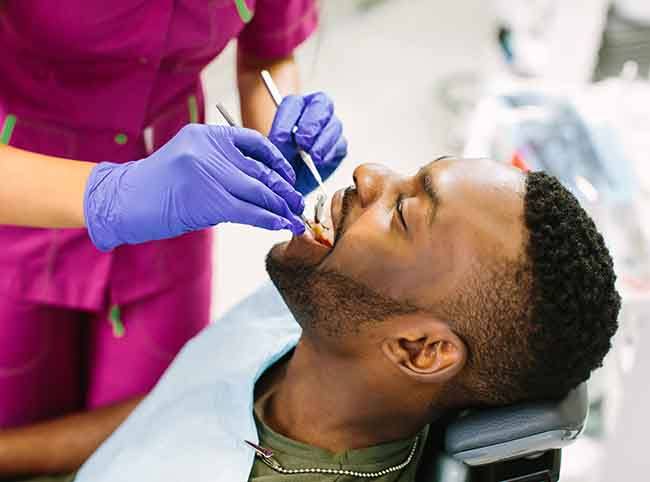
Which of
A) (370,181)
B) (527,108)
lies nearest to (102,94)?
(370,181)

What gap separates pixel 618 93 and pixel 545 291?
1.18 meters

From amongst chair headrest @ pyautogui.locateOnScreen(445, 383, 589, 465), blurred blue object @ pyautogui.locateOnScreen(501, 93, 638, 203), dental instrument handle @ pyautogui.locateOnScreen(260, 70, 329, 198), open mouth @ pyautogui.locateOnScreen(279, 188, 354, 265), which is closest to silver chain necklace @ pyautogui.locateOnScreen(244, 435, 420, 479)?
chair headrest @ pyautogui.locateOnScreen(445, 383, 589, 465)

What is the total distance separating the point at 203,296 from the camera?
1.75m

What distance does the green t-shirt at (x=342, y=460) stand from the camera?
1277 millimetres

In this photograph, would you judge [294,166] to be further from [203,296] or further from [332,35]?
[332,35]

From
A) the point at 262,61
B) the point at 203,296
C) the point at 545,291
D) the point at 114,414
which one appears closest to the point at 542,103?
the point at 262,61

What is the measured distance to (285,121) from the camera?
4.72 ft

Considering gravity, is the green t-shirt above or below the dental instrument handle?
below

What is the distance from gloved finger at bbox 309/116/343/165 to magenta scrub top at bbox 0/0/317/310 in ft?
0.75

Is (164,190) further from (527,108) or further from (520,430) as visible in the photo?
(527,108)

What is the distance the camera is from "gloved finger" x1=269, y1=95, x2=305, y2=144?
4.71 feet

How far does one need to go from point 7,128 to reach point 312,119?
50 centimetres

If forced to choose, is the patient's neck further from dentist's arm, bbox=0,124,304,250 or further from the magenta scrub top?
the magenta scrub top

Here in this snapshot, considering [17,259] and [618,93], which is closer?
[17,259]
